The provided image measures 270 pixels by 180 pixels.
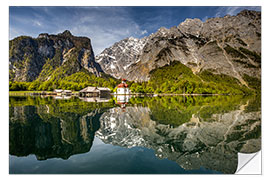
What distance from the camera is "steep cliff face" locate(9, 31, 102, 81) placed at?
142500 mm

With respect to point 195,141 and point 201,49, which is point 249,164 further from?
point 201,49

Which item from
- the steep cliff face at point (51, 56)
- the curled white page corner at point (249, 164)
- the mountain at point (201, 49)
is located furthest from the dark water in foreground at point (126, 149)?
the steep cliff face at point (51, 56)

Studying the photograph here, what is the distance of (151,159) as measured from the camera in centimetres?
484

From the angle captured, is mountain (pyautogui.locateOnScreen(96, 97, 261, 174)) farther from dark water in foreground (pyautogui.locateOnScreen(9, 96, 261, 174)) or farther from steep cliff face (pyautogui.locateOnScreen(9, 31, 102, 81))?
steep cliff face (pyautogui.locateOnScreen(9, 31, 102, 81))

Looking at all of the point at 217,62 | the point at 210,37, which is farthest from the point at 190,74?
the point at 210,37

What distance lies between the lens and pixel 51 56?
174m

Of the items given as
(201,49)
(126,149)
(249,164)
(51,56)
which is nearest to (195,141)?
(249,164)

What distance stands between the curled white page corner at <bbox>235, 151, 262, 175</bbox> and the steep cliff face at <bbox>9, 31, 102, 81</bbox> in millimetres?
158877

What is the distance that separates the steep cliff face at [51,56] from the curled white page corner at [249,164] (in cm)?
15888

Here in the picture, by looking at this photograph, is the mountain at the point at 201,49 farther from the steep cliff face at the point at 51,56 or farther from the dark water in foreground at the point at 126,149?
the dark water in foreground at the point at 126,149

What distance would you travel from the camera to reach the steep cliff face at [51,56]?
468 ft

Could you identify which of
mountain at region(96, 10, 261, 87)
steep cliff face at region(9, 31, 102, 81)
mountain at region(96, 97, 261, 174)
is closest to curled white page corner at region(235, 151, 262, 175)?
mountain at region(96, 97, 261, 174)
